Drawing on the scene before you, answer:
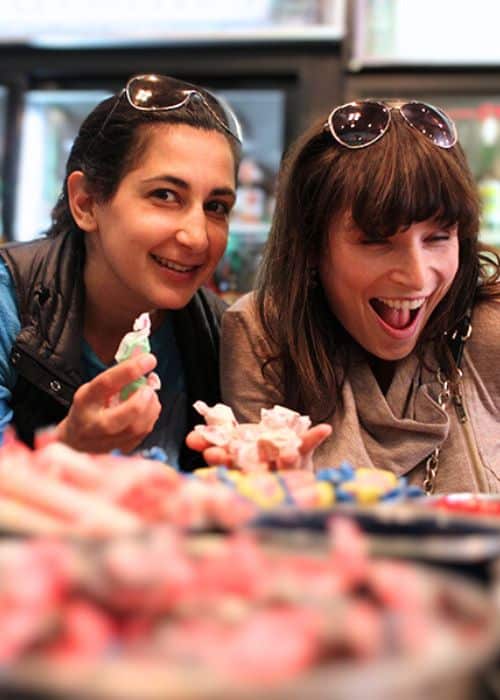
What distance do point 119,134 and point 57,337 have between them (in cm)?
37

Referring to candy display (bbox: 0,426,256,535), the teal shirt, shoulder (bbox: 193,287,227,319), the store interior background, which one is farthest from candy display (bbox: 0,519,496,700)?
the store interior background

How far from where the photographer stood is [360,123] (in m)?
1.34

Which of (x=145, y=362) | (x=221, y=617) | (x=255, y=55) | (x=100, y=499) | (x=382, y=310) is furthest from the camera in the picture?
(x=255, y=55)

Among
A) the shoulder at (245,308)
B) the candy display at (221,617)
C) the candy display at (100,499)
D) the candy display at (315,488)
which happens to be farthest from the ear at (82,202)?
the candy display at (221,617)

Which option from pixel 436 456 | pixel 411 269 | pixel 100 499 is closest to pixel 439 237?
pixel 411 269

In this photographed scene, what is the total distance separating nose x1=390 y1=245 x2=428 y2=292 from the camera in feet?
4.11

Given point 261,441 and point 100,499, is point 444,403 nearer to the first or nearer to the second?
point 261,441

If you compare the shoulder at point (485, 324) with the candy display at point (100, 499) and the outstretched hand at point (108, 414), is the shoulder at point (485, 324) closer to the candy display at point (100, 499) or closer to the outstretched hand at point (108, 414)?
the outstretched hand at point (108, 414)

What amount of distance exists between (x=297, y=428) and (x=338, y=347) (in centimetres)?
49

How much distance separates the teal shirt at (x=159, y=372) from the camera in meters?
1.43

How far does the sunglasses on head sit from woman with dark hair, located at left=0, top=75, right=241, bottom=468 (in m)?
0.23

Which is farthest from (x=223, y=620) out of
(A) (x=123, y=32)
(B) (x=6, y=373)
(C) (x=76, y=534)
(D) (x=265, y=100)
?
(D) (x=265, y=100)

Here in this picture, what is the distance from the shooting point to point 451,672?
0.36 metres

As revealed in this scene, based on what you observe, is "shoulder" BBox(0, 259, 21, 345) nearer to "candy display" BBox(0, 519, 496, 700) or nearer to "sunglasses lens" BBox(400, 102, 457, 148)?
"sunglasses lens" BBox(400, 102, 457, 148)
